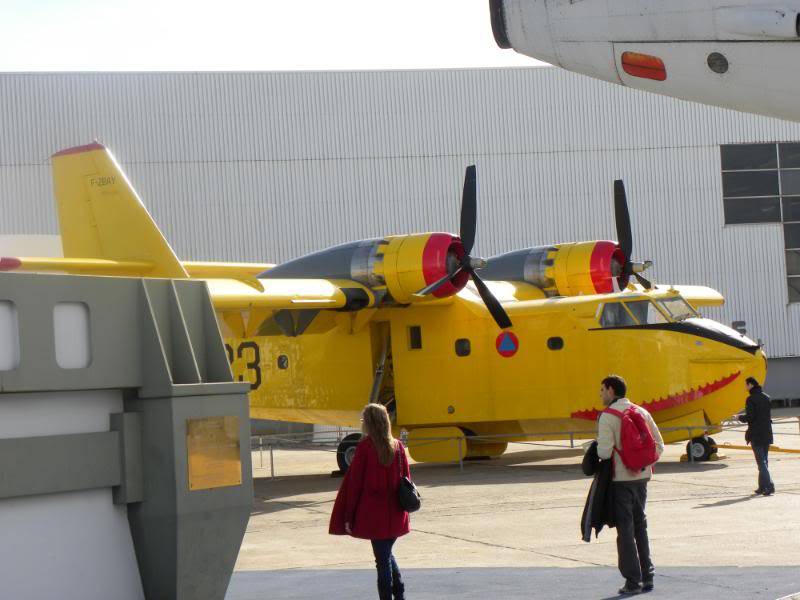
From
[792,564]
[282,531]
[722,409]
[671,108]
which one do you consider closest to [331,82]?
[671,108]

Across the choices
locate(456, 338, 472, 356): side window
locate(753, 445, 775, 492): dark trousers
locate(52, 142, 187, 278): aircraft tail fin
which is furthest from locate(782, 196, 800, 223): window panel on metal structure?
locate(753, 445, 775, 492): dark trousers

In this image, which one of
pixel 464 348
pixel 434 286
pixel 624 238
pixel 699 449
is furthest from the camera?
pixel 624 238

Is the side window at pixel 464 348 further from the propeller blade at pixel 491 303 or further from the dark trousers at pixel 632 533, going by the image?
the dark trousers at pixel 632 533

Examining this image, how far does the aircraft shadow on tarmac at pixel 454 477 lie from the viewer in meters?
15.9

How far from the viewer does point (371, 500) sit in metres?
7.30

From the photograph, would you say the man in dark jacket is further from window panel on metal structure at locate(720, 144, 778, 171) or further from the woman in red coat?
window panel on metal structure at locate(720, 144, 778, 171)

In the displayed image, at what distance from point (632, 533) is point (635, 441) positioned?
2.14 feet

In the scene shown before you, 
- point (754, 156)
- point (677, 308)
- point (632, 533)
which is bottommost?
point (632, 533)

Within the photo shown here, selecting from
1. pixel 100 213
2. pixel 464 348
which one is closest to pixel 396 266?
pixel 464 348

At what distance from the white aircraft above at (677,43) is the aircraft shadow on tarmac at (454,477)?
9.05 m

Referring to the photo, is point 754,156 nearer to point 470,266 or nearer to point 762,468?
point 470,266

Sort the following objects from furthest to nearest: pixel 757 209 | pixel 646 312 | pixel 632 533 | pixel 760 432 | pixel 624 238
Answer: pixel 757 209
pixel 624 238
pixel 646 312
pixel 760 432
pixel 632 533

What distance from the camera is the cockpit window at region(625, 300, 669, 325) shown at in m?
18.2

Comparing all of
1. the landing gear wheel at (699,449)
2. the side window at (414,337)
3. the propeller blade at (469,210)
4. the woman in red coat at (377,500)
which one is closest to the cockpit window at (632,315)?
the landing gear wheel at (699,449)
